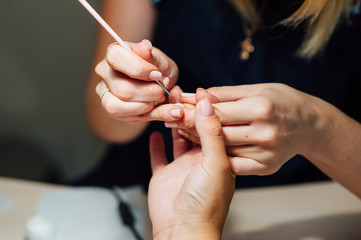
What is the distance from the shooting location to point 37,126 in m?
0.75

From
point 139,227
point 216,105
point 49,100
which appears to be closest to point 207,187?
point 216,105

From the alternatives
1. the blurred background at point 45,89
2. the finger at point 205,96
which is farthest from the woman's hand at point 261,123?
the blurred background at point 45,89

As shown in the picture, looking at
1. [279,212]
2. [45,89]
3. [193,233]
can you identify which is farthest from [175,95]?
[45,89]

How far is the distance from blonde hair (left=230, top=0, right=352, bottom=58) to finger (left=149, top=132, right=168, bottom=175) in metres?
0.23

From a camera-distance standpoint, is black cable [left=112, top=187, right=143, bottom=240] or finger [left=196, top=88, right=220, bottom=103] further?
black cable [left=112, top=187, right=143, bottom=240]

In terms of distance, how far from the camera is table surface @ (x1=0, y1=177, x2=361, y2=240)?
0.47 metres

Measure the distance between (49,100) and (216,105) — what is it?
20.1 inches

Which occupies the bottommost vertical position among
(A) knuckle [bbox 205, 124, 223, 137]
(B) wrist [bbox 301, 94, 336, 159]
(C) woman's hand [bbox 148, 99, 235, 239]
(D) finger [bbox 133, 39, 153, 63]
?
(B) wrist [bbox 301, 94, 336, 159]

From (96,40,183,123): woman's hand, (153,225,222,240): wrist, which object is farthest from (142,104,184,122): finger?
(153,225,222,240): wrist

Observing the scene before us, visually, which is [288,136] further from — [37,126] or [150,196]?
[37,126]

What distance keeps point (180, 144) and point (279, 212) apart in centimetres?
22

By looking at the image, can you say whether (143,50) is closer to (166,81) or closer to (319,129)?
(166,81)

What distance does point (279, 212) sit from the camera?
20.2 inches

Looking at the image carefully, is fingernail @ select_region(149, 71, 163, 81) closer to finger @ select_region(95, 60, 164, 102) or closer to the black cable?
finger @ select_region(95, 60, 164, 102)
